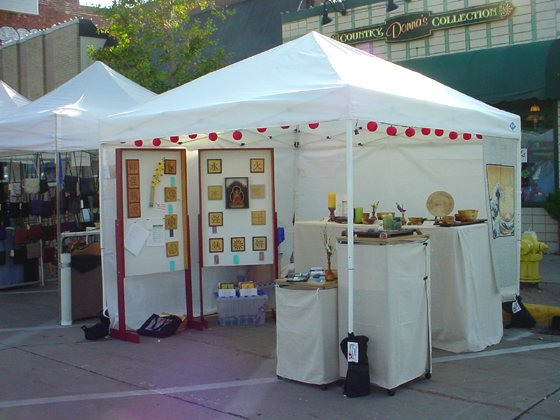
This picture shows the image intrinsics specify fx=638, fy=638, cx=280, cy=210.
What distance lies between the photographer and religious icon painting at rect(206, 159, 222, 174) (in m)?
7.68

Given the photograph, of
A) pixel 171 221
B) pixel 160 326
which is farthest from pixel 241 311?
pixel 171 221

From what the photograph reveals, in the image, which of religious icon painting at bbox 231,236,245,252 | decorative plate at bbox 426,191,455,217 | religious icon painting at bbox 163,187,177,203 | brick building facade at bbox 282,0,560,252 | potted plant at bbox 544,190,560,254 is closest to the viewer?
decorative plate at bbox 426,191,455,217

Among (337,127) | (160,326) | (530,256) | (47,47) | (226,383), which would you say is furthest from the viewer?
(47,47)

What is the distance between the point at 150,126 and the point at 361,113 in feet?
7.74

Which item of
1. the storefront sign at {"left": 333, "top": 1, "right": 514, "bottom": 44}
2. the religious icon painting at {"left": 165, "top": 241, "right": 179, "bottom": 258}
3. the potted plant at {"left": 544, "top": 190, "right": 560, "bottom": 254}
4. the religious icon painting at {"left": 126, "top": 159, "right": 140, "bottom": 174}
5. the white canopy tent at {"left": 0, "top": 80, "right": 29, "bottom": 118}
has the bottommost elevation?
the religious icon painting at {"left": 165, "top": 241, "right": 179, "bottom": 258}

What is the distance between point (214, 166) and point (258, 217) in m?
0.83

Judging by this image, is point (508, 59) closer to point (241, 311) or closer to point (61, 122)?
point (241, 311)

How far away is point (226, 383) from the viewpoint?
18.2ft

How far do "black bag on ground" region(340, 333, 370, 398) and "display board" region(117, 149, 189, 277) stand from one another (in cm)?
306

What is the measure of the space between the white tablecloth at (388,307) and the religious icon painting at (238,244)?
269 cm

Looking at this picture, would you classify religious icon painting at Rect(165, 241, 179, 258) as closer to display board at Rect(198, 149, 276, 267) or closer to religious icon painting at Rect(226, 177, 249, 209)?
display board at Rect(198, 149, 276, 267)

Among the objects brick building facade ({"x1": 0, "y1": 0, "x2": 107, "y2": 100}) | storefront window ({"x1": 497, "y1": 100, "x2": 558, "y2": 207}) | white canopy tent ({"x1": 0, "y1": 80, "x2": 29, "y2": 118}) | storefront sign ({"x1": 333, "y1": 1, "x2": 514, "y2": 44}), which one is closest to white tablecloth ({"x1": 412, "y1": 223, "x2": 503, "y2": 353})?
storefront window ({"x1": 497, "y1": 100, "x2": 558, "y2": 207})

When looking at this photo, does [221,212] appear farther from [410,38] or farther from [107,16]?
[107,16]

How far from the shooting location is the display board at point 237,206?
7.71 m
